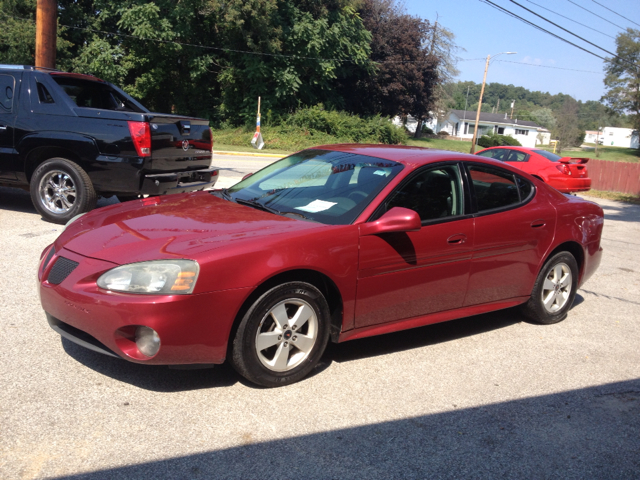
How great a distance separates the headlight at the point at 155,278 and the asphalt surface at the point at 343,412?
2.23 ft

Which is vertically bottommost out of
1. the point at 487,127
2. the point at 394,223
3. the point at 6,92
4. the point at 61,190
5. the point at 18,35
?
the point at 61,190

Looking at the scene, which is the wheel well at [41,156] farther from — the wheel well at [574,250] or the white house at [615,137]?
the white house at [615,137]

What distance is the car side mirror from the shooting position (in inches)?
154

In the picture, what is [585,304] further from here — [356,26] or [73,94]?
[356,26]

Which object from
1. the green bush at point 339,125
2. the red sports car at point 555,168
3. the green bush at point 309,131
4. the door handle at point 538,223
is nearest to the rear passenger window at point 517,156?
the red sports car at point 555,168

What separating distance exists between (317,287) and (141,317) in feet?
3.84

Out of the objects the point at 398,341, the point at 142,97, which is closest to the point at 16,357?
the point at 398,341

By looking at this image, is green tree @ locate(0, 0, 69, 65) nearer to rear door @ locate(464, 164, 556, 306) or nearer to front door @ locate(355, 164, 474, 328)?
rear door @ locate(464, 164, 556, 306)

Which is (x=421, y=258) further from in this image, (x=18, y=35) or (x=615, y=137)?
(x=615, y=137)

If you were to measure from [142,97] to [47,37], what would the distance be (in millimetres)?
29840

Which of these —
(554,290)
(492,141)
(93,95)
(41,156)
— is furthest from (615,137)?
(41,156)

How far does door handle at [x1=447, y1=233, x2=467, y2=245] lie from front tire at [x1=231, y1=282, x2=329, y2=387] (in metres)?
1.20

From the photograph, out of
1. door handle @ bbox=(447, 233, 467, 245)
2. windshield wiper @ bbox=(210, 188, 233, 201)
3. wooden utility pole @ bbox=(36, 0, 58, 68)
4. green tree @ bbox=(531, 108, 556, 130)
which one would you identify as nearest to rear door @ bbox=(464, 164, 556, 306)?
door handle @ bbox=(447, 233, 467, 245)

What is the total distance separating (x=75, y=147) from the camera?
739 centimetres
